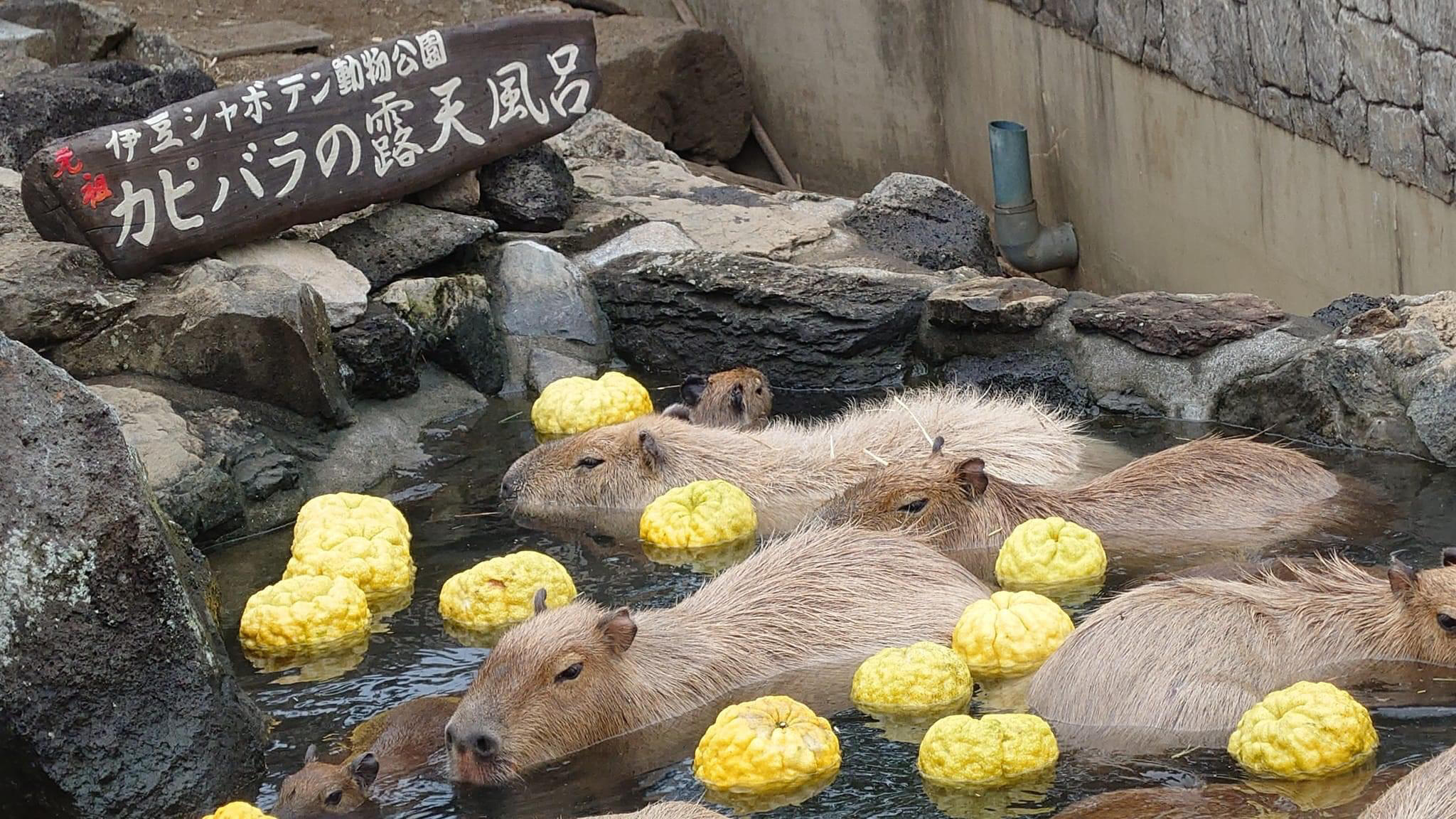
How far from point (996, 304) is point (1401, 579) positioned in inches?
133

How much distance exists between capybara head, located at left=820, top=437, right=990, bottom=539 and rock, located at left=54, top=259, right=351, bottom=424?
254 cm

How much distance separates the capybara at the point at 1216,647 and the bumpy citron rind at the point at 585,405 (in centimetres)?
342

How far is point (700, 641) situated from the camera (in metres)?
5.20

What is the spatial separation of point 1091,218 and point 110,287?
6004mm

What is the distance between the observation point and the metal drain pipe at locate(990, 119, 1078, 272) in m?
11.0

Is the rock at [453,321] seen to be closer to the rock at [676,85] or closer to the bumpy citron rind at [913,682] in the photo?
the bumpy citron rind at [913,682]

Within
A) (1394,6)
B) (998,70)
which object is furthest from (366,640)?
(998,70)

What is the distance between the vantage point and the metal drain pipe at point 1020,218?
11047 mm

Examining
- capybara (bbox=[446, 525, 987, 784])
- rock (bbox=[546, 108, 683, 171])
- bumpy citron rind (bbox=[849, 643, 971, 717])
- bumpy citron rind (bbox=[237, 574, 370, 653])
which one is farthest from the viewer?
rock (bbox=[546, 108, 683, 171])

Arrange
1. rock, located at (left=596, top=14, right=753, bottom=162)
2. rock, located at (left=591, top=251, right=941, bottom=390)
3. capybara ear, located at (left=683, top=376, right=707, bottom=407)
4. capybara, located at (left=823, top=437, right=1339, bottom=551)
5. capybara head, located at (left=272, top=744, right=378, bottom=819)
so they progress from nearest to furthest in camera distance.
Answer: capybara head, located at (left=272, top=744, right=378, bottom=819), capybara, located at (left=823, top=437, right=1339, bottom=551), capybara ear, located at (left=683, top=376, right=707, bottom=407), rock, located at (left=591, top=251, right=941, bottom=390), rock, located at (left=596, top=14, right=753, bottom=162)

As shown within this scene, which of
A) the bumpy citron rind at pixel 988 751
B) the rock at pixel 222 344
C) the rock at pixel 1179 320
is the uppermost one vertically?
the rock at pixel 222 344

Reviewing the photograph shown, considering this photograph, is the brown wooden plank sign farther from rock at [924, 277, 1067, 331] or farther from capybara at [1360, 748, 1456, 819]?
capybara at [1360, 748, 1456, 819]

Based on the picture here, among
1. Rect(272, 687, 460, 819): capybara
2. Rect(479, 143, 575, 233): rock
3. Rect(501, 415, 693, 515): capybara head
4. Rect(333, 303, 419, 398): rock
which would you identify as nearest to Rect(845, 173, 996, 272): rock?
Rect(479, 143, 575, 233): rock

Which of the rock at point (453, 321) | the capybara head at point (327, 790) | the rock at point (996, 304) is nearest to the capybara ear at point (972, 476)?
the rock at point (996, 304)
